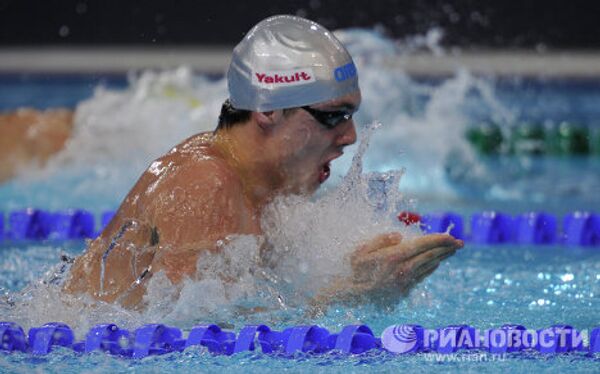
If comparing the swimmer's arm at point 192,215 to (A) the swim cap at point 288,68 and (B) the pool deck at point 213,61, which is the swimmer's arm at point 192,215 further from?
(B) the pool deck at point 213,61

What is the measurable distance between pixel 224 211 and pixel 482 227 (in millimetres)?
1795

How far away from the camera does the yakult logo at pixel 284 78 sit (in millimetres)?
2373

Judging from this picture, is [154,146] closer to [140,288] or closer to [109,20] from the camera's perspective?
[140,288]

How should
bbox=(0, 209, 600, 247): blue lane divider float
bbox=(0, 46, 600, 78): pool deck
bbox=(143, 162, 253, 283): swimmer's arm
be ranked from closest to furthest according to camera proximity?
bbox=(143, 162, 253, 283): swimmer's arm
bbox=(0, 209, 600, 247): blue lane divider float
bbox=(0, 46, 600, 78): pool deck

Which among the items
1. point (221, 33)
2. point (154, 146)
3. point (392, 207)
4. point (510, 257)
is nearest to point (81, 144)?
point (154, 146)

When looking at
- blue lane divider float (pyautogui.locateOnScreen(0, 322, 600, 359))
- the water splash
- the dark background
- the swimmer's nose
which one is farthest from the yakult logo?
the dark background

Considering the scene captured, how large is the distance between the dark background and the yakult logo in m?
5.51

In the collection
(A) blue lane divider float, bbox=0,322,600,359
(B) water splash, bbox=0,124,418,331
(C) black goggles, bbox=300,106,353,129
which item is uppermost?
(C) black goggles, bbox=300,106,353,129

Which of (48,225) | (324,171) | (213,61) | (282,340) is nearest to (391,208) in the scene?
(324,171)

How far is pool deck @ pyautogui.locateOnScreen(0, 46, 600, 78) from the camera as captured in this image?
8.79 metres

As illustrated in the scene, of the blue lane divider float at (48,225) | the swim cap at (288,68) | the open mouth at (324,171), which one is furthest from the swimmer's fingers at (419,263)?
the blue lane divider float at (48,225)

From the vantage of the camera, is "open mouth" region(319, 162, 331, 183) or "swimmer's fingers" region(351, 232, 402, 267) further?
"open mouth" region(319, 162, 331, 183)

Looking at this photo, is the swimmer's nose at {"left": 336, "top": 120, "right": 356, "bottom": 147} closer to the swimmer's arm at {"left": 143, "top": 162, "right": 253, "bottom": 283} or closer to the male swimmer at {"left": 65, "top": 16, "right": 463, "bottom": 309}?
the male swimmer at {"left": 65, "top": 16, "right": 463, "bottom": 309}

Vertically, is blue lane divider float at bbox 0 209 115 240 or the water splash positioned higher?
blue lane divider float at bbox 0 209 115 240
